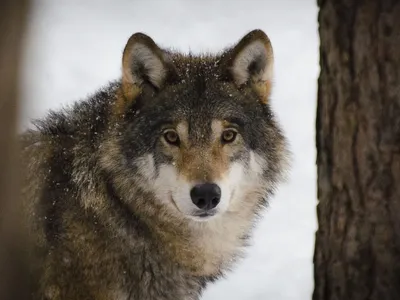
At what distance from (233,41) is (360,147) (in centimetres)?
639

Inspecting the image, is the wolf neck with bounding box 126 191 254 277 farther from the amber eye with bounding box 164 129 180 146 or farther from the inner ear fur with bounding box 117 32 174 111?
the inner ear fur with bounding box 117 32 174 111

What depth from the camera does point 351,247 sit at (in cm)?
401

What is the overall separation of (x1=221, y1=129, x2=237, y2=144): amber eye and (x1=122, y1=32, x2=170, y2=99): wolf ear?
541mm

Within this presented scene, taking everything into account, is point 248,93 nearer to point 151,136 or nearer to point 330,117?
point 151,136

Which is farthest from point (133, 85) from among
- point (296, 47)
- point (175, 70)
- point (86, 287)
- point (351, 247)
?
point (296, 47)

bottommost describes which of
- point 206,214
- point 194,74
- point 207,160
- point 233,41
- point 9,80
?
point 206,214

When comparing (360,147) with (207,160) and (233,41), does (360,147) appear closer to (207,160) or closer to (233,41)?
(207,160)

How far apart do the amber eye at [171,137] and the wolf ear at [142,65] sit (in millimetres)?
349

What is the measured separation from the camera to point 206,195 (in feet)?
15.5

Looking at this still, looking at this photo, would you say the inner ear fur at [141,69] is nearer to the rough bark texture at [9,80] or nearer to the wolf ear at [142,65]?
the wolf ear at [142,65]

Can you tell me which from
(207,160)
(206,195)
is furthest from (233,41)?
(206,195)

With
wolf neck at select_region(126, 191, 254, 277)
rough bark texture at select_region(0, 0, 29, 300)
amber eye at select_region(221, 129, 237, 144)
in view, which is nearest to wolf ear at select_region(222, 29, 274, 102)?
amber eye at select_region(221, 129, 237, 144)

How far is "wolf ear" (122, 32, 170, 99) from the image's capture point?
5043 millimetres

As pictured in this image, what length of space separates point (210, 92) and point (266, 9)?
635 cm
